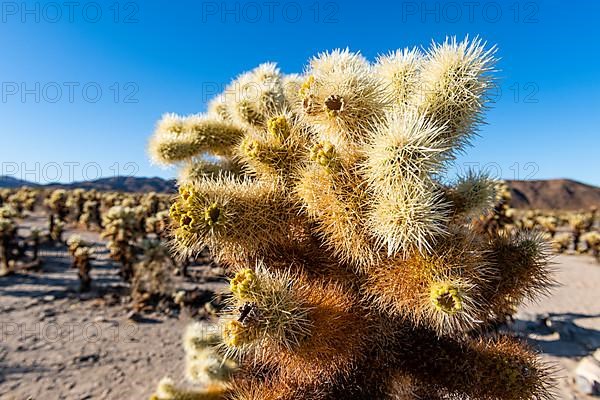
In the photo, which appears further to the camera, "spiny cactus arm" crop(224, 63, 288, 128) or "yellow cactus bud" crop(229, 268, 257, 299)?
"spiny cactus arm" crop(224, 63, 288, 128)

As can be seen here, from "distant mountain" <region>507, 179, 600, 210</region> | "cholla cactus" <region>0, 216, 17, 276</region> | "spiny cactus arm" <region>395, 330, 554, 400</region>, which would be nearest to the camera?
"spiny cactus arm" <region>395, 330, 554, 400</region>

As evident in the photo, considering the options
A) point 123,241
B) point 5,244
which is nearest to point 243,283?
point 123,241

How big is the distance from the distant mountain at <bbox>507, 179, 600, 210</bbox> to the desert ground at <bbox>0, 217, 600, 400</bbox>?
108 metres

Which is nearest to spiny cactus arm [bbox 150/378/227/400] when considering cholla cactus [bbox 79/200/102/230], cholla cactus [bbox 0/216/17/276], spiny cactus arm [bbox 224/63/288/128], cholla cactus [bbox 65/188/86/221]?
spiny cactus arm [bbox 224/63/288/128]

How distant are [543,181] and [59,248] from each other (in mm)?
147933

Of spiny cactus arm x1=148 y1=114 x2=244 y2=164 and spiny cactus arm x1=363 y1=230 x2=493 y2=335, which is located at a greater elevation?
spiny cactus arm x1=148 y1=114 x2=244 y2=164

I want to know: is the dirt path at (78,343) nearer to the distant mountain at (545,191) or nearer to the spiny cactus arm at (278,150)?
the spiny cactus arm at (278,150)

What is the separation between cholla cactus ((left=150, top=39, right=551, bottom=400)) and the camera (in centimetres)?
110

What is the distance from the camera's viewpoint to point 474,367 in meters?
1.37

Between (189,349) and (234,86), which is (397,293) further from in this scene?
(189,349)

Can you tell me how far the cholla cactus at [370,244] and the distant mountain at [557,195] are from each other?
379 ft

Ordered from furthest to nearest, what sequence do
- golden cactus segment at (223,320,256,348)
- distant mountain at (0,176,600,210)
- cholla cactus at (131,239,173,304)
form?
distant mountain at (0,176,600,210) < cholla cactus at (131,239,173,304) < golden cactus segment at (223,320,256,348)

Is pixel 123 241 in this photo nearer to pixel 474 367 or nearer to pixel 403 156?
pixel 474 367

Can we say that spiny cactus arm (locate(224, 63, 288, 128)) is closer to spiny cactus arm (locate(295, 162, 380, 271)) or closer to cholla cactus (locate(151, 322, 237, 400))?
spiny cactus arm (locate(295, 162, 380, 271))
